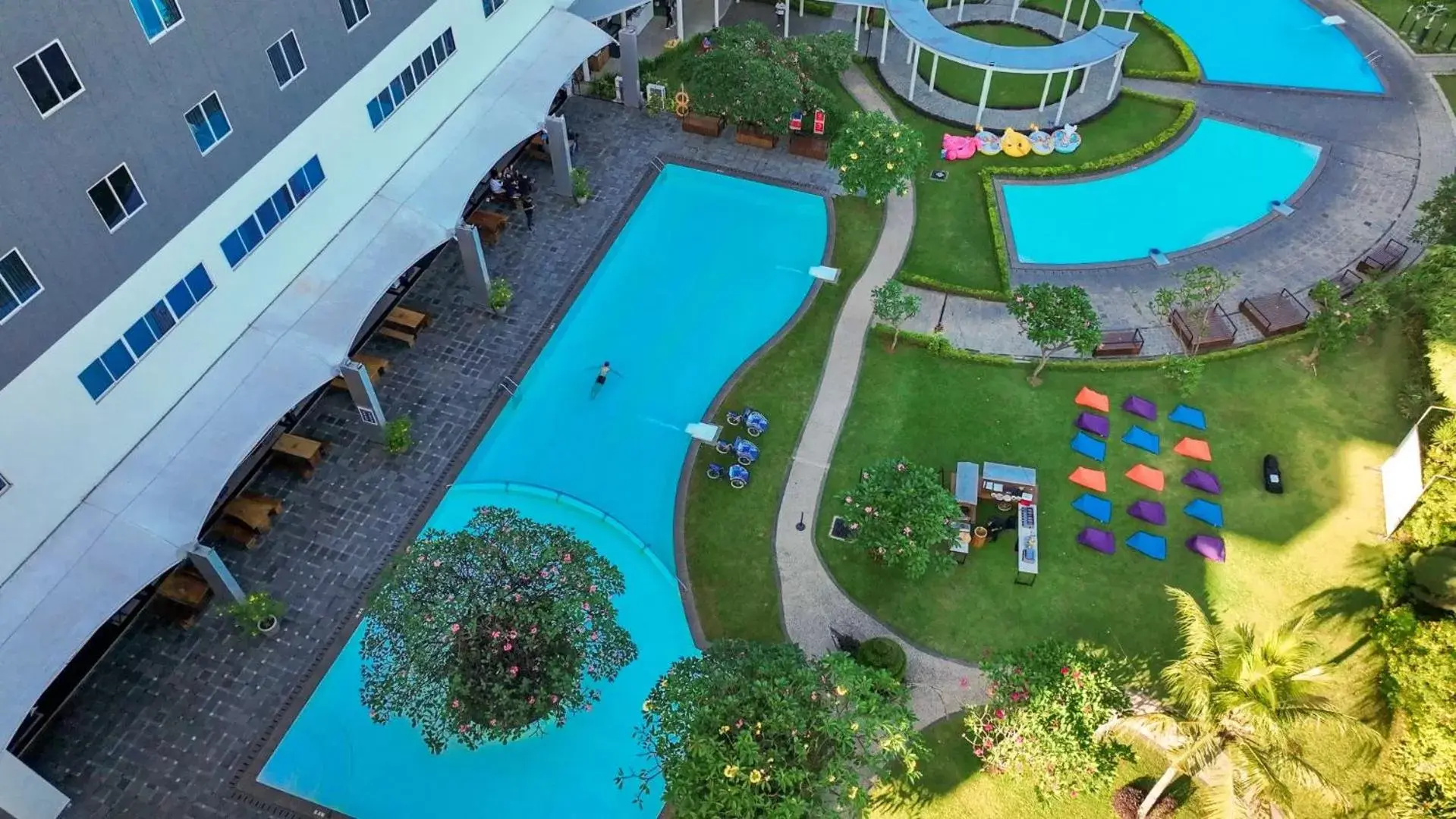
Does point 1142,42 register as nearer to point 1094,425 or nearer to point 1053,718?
point 1094,425

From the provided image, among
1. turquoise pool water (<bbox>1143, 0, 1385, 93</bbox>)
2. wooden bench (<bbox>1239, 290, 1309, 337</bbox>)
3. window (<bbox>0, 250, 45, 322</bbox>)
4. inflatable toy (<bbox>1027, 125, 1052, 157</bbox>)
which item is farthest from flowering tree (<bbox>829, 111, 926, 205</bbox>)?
window (<bbox>0, 250, 45, 322</bbox>)

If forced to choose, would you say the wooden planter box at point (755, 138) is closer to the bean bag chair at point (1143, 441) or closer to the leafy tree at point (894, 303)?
the leafy tree at point (894, 303)

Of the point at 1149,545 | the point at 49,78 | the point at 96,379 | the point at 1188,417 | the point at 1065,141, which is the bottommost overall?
the point at 1149,545

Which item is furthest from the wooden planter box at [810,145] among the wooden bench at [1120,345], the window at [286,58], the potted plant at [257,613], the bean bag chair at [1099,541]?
the potted plant at [257,613]

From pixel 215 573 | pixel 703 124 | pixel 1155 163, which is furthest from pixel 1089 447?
pixel 215 573

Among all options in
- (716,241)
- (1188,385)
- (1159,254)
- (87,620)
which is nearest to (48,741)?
(87,620)
